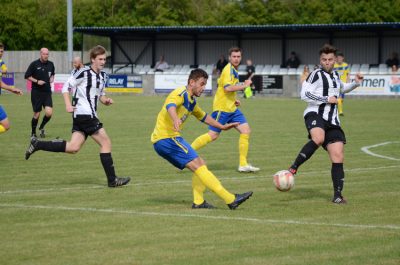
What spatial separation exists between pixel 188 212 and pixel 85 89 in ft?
10.3

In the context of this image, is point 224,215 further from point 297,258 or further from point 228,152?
point 228,152

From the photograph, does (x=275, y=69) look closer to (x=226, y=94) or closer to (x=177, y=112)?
(x=226, y=94)

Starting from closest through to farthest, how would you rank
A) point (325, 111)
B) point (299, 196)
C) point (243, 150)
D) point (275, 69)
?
point (325, 111) → point (299, 196) → point (243, 150) → point (275, 69)

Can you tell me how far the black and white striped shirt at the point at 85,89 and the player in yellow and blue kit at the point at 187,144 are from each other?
2.15 metres

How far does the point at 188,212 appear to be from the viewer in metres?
9.32

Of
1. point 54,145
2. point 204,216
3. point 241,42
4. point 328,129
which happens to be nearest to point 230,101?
point 54,145

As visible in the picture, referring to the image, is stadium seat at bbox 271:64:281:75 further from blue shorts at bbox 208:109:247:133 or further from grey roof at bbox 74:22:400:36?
blue shorts at bbox 208:109:247:133

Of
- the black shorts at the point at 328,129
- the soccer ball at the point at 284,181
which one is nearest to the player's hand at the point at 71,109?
the soccer ball at the point at 284,181

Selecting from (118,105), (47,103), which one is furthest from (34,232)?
(118,105)

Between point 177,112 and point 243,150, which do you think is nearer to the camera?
point 177,112

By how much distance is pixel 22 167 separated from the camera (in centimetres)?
1374

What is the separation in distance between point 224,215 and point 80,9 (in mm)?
55446

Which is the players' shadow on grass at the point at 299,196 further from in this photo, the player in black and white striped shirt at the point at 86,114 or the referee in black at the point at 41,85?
the referee in black at the point at 41,85

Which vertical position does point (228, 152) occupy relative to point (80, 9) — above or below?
below
